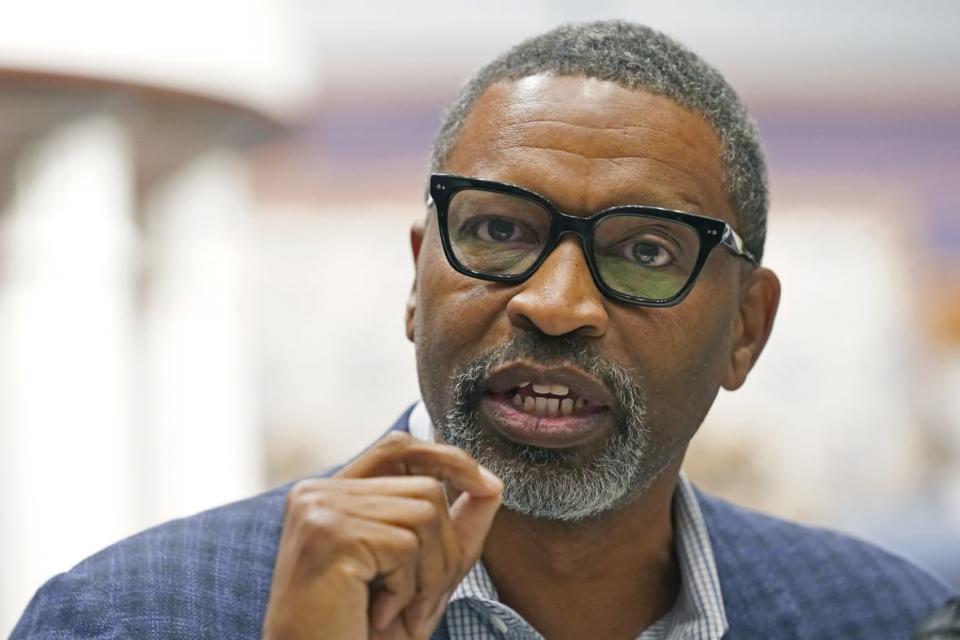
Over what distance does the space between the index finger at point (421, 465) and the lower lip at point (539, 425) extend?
0.89 feet

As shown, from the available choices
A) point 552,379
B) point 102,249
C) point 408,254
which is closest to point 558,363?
point 552,379

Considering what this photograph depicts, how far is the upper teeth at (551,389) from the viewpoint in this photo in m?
1.68

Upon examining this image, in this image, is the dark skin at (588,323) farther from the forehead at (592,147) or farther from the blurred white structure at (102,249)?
the blurred white structure at (102,249)

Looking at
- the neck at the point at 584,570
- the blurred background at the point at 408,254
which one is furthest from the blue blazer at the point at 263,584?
the blurred background at the point at 408,254

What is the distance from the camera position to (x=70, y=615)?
5.57 feet

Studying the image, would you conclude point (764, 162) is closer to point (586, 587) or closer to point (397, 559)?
point (586, 587)

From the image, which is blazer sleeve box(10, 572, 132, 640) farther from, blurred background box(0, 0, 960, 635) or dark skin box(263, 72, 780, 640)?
blurred background box(0, 0, 960, 635)

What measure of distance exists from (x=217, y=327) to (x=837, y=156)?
409 centimetres

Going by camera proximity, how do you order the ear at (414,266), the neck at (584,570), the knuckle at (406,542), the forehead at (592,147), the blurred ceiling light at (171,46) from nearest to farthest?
the knuckle at (406,542) → the forehead at (592,147) → the neck at (584,570) → the ear at (414,266) → the blurred ceiling light at (171,46)

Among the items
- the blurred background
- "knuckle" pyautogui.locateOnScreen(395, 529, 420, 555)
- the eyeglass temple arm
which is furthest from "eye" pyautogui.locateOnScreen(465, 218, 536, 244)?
the blurred background

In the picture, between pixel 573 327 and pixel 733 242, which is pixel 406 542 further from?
pixel 733 242

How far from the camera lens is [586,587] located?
74.1 inches

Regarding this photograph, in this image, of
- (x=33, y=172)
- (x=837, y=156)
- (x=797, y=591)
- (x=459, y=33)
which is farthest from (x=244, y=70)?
(x=837, y=156)

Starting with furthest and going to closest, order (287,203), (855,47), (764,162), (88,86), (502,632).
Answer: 1. (855,47)
2. (287,203)
3. (88,86)
4. (764,162)
5. (502,632)
